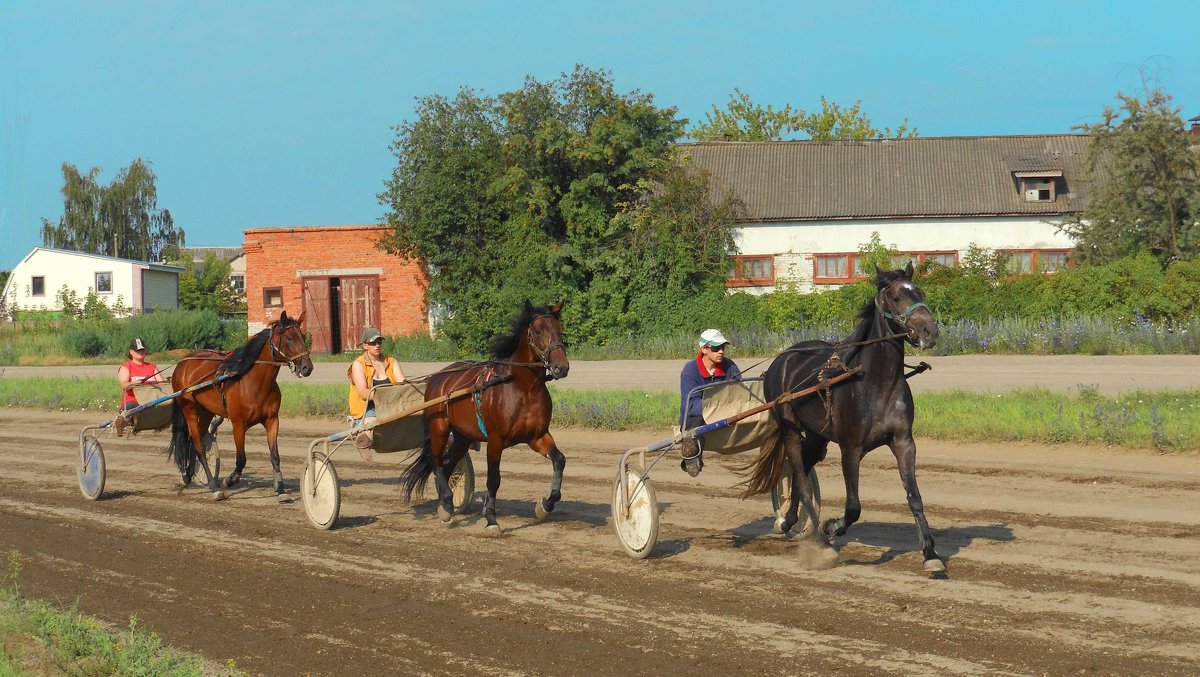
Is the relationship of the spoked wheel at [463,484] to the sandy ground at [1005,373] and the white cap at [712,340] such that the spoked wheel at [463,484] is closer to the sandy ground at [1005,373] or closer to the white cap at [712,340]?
the white cap at [712,340]

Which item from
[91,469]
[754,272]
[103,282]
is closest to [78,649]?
[91,469]

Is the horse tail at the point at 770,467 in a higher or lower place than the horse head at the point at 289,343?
lower

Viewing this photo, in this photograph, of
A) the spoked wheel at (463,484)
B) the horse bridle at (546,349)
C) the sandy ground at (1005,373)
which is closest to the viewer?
the horse bridle at (546,349)

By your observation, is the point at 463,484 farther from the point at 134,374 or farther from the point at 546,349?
the point at 134,374

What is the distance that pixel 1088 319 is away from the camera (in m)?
25.6

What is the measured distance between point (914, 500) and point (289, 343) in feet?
21.8

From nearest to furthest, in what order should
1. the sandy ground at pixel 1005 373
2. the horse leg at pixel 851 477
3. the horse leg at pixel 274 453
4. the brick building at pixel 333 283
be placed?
the horse leg at pixel 851 477
the horse leg at pixel 274 453
the sandy ground at pixel 1005 373
the brick building at pixel 333 283

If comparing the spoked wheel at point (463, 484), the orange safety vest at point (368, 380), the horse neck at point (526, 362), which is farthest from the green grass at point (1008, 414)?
the horse neck at point (526, 362)

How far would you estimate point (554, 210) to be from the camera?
1312 inches

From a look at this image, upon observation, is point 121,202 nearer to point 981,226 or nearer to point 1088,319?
point 981,226

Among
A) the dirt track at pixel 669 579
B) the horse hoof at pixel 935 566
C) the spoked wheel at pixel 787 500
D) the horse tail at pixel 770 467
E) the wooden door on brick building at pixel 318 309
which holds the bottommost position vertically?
the dirt track at pixel 669 579

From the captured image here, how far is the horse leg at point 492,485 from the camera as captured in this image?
992cm

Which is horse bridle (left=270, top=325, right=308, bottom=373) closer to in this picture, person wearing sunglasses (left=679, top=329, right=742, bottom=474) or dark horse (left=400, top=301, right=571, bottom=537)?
dark horse (left=400, top=301, right=571, bottom=537)

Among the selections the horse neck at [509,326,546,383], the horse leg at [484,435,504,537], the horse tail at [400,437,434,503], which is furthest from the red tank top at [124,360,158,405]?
the horse neck at [509,326,546,383]
